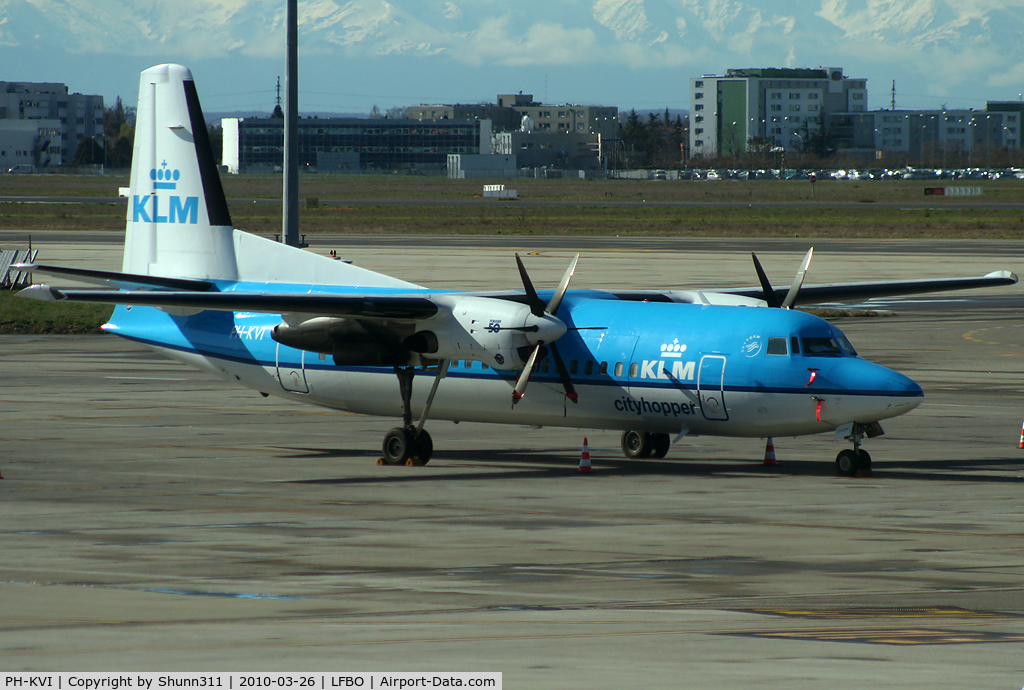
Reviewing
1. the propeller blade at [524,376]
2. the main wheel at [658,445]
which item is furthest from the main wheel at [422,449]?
the main wheel at [658,445]

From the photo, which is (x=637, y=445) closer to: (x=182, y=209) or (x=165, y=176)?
(x=182, y=209)

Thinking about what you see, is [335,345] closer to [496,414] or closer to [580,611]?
[496,414]

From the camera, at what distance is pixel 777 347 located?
21625 millimetres

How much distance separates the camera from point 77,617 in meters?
11.8

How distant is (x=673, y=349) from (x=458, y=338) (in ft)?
12.1

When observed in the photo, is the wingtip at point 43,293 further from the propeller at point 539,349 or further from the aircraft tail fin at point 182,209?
the propeller at point 539,349

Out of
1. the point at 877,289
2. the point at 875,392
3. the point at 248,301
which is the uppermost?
the point at 877,289

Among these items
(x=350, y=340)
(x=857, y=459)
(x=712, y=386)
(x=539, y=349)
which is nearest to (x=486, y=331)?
(x=539, y=349)

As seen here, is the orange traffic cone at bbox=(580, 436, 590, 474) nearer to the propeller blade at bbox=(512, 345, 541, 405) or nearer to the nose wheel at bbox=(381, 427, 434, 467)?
the propeller blade at bbox=(512, 345, 541, 405)

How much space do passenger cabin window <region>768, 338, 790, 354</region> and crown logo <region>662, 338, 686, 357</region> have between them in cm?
146

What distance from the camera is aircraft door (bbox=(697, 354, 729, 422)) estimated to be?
21797mm

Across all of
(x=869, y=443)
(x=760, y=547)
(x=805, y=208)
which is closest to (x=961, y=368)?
(x=869, y=443)
